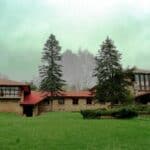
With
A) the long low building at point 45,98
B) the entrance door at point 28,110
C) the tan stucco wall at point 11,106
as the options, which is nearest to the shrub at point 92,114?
the long low building at point 45,98

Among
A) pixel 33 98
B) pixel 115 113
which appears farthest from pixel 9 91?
pixel 115 113

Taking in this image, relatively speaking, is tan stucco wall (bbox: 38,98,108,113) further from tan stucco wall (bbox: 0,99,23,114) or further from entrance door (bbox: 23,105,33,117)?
tan stucco wall (bbox: 0,99,23,114)

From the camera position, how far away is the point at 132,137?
21.5 metres

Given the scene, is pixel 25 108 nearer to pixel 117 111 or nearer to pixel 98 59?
pixel 98 59

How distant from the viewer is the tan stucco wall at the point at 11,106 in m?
68.6

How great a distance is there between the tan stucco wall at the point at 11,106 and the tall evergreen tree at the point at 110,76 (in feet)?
50.3

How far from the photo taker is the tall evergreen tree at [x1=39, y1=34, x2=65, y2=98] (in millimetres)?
74625

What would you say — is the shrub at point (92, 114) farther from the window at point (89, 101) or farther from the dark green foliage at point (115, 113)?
the window at point (89, 101)

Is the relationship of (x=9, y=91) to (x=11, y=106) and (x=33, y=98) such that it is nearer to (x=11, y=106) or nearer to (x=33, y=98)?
(x=11, y=106)

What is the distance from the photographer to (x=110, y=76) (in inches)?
2383

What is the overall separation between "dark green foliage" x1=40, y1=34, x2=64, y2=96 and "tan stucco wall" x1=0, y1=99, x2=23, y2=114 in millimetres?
6633

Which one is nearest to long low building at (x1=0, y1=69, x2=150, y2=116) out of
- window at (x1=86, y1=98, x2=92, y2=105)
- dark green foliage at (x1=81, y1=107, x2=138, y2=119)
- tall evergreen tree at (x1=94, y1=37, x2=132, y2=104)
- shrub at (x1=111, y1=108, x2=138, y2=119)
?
window at (x1=86, y1=98, x2=92, y2=105)

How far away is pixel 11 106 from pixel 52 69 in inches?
462

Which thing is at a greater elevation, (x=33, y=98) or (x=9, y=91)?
(x=9, y=91)
